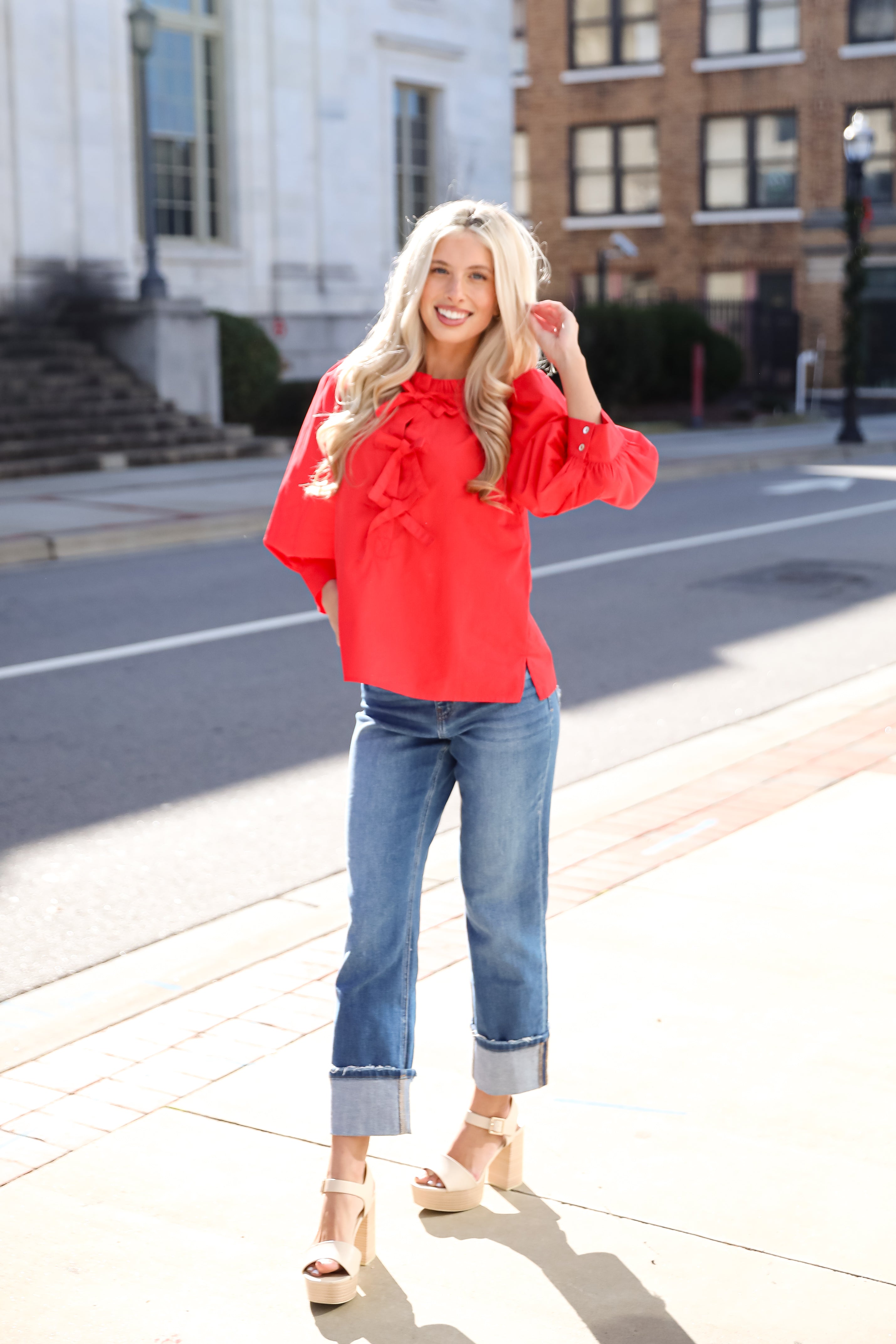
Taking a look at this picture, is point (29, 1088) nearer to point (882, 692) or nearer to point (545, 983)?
point (545, 983)

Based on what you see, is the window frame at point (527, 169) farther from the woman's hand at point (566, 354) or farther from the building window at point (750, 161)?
the woman's hand at point (566, 354)

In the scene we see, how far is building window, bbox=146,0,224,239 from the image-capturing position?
2506 centimetres

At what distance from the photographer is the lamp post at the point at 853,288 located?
81.1 feet

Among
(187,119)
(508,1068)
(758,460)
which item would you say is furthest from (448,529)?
(187,119)

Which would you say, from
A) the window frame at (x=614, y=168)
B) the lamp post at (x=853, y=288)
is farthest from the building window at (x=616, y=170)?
the lamp post at (x=853, y=288)

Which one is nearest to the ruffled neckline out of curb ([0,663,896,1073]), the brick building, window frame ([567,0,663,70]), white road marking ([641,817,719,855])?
curb ([0,663,896,1073])

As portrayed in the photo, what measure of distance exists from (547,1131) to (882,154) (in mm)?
42992

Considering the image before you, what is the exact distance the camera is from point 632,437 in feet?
10.5

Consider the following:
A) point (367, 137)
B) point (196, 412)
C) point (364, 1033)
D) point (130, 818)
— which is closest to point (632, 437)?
point (364, 1033)

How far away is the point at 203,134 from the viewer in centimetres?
2592

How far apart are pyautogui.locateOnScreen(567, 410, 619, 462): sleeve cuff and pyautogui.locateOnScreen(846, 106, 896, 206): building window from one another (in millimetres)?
42316

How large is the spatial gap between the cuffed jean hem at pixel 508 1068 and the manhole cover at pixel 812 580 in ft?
27.8

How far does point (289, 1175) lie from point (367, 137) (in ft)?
87.7

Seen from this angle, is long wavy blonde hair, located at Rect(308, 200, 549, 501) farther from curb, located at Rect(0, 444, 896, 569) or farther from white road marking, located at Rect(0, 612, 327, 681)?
curb, located at Rect(0, 444, 896, 569)
